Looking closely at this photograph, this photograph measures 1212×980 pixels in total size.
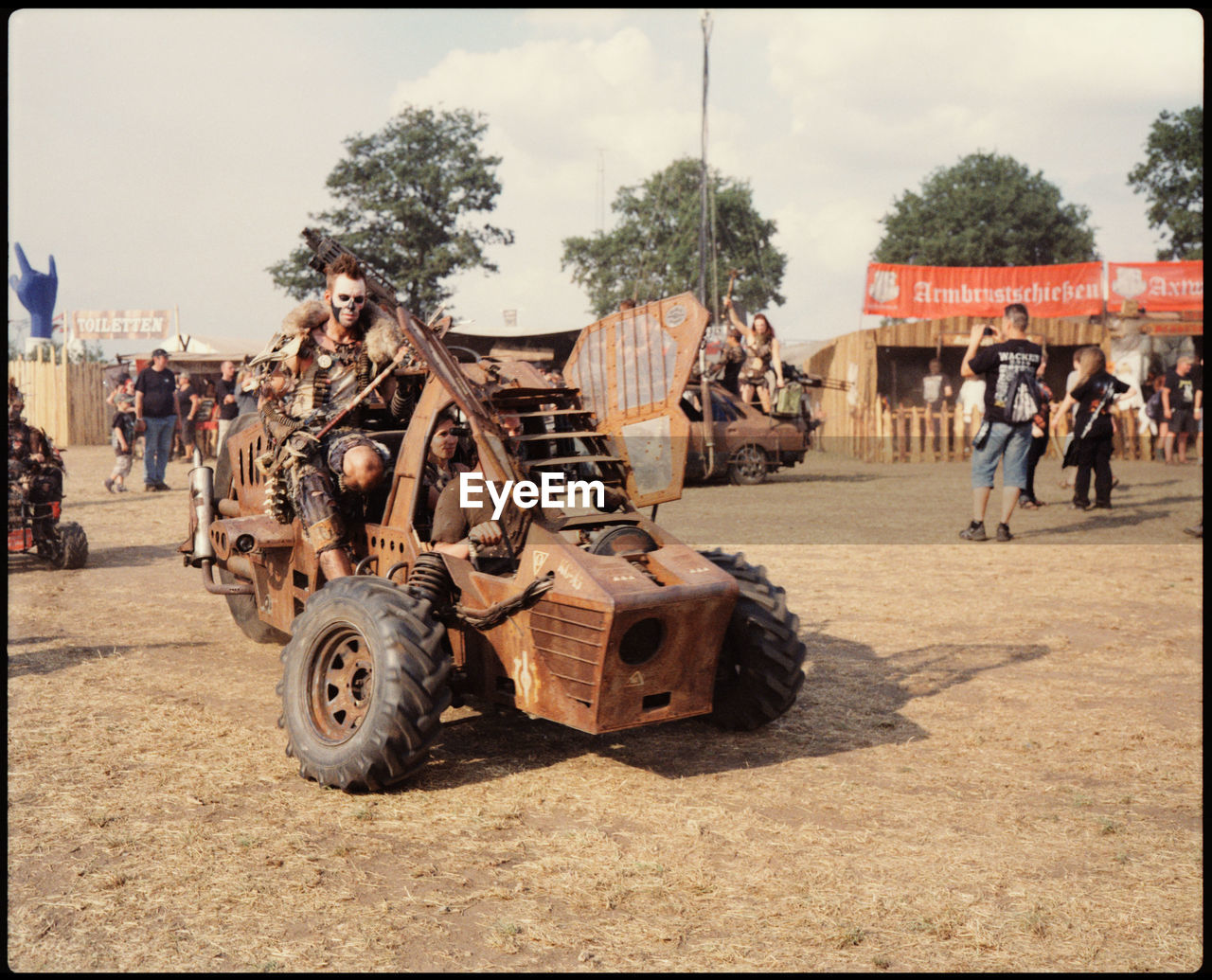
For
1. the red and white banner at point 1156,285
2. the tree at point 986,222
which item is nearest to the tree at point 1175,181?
the tree at point 986,222

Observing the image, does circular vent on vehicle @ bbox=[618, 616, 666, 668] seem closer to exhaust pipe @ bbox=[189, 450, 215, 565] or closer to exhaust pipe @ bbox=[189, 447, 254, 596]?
exhaust pipe @ bbox=[189, 447, 254, 596]

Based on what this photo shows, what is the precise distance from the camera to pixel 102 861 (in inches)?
163

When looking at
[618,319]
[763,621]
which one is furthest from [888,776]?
[618,319]

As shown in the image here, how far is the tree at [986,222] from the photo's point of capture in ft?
264

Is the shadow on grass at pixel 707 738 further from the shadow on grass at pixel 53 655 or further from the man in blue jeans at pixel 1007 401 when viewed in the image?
the man in blue jeans at pixel 1007 401

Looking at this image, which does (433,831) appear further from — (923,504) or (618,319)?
(923,504)

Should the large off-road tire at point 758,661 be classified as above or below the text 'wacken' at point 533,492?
below

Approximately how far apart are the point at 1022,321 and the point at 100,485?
14212 millimetres

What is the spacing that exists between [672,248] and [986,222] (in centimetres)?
2897

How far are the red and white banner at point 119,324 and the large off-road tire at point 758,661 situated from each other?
70.0 m

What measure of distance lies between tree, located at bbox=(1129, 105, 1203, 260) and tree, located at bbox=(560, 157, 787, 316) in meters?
22.2

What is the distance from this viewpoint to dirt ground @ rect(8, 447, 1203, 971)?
3.62 meters

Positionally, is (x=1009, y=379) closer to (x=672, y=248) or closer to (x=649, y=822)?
(x=649, y=822)

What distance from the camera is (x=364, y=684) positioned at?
5031mm
